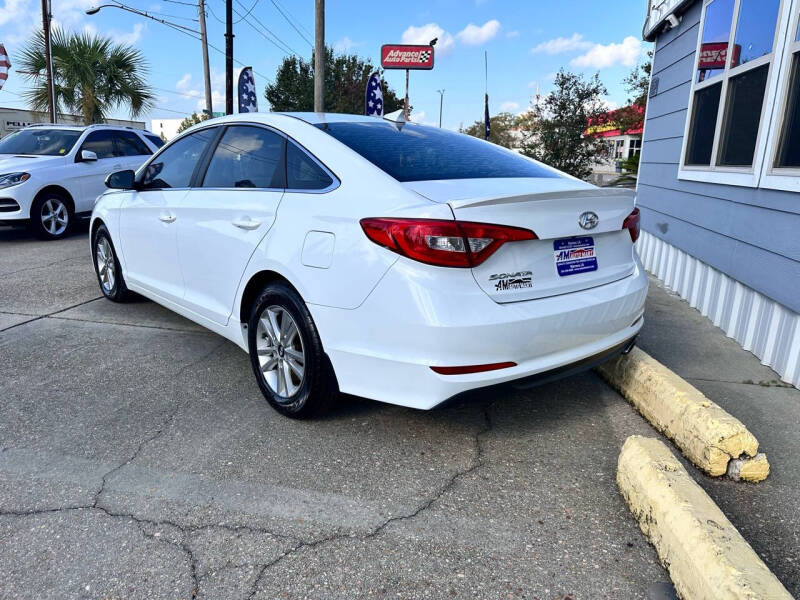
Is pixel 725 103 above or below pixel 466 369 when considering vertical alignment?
above

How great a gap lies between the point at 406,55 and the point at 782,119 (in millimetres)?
21181

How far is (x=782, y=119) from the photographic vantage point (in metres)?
4.29

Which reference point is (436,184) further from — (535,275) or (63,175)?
(63,175)

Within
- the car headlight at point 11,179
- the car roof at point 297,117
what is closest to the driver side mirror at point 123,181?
the car roof at point 297,117

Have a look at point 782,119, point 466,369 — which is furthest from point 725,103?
point 466,369

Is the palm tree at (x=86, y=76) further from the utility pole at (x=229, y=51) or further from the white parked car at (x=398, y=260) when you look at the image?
the white parked car at (x=398, y=260)

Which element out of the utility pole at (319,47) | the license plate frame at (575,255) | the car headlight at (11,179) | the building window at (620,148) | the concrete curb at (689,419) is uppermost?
the utility pole at (319,47)

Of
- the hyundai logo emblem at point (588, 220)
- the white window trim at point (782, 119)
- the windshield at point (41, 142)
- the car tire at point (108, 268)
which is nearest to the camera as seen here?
the hyundai logo emblem at point (588, 220)

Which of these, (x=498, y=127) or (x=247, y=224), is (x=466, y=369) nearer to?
(x=247, y=224)

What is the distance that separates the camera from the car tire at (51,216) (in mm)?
9195

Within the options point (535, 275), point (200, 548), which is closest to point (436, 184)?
point (535, 275)

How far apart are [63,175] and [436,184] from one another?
8.58 m

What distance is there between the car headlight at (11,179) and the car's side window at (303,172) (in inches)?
291

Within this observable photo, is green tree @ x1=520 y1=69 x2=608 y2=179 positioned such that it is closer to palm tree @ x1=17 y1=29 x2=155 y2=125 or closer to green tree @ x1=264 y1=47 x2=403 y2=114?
palm tree @ x1=17 y1=29 x2=155 y2=125
